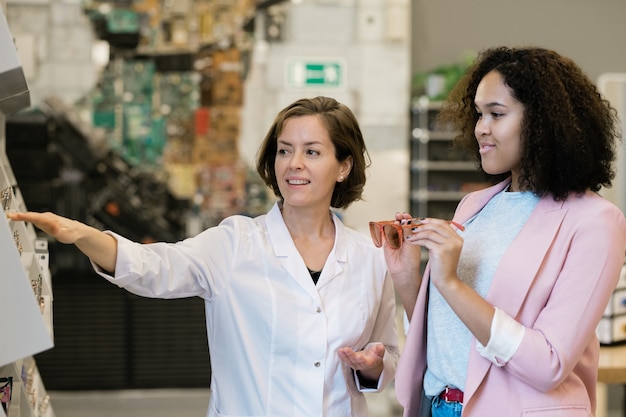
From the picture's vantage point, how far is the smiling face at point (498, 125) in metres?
1.84

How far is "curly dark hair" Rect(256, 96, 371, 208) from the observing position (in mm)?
2330

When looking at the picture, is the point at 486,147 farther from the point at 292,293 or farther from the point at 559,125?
the point at 292,293

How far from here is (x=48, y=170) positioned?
20.2 feet

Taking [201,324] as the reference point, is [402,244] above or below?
above

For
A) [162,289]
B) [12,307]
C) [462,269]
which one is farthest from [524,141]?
[12,307]

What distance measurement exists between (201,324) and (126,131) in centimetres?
157

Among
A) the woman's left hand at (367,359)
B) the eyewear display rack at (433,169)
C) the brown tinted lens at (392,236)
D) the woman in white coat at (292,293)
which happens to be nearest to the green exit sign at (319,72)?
the eyewear display rack at (433,169)

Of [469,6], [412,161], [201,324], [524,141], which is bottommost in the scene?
[201,324]

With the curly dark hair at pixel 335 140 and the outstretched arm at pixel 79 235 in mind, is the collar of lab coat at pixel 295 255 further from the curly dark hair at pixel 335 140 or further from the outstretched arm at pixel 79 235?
the outstretched arm at pixel 79 235

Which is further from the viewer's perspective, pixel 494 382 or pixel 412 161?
pixel 412 161

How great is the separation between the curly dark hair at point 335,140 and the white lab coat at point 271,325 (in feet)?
0.88

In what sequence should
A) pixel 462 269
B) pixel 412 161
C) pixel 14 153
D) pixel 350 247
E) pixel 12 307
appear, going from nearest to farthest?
pixel 12 307 → pixel 462 269 → pixel 350 247 → pixel 14 153 → pixel 412 161

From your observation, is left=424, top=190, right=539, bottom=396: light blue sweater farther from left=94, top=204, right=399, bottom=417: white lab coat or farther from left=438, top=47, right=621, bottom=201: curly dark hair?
left=94, top=204, right=399, bottom=417: white lab coat

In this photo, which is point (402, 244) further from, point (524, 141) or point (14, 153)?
point (14, 153)
